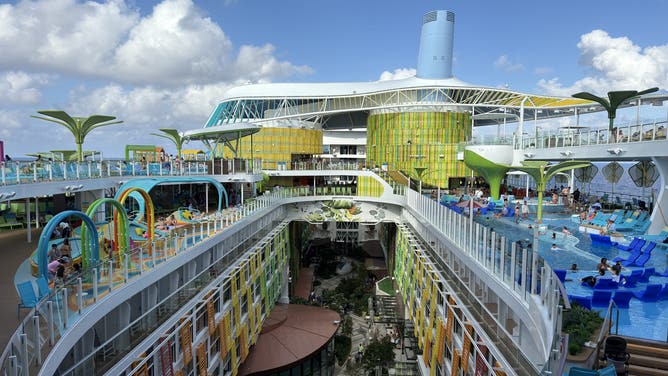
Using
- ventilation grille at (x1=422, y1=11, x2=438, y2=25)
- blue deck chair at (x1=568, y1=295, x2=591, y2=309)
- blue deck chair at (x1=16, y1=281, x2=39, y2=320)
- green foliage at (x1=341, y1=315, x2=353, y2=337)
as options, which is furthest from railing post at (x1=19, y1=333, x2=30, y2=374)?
ventilation grille at (x1=422, y1=11, x2=438, y2=25)

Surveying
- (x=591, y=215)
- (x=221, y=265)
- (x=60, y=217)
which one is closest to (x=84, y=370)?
(x=60, y=217)

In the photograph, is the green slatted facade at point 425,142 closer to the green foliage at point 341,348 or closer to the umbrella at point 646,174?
the umbrella at point 646,174

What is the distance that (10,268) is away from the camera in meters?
10.9

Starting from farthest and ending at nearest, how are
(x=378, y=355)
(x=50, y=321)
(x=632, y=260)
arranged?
(x=378, y=355) → (x=632, y=260) → (x=50, y=321)

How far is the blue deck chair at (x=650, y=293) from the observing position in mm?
10719

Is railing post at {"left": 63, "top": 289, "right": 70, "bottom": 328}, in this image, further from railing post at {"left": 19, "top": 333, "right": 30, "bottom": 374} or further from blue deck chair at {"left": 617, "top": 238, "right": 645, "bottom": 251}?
blue deck chair at {"left": 617, "top": 238, "right": 645, "bottom": 251}

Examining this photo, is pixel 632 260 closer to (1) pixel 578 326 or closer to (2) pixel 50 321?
(1) pixel 578 326

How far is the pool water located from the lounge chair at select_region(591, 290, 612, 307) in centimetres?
29

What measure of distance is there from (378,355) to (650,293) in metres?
11.7

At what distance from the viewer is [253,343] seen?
17.2 m

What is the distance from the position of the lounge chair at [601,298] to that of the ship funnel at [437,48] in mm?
37183

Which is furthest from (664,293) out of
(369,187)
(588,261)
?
(369,187)

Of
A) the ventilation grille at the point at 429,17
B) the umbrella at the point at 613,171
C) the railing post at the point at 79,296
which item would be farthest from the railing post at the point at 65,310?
the ventilation grille at the point at 429,17

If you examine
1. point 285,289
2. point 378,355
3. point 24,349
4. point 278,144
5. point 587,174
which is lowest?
point 378,355
